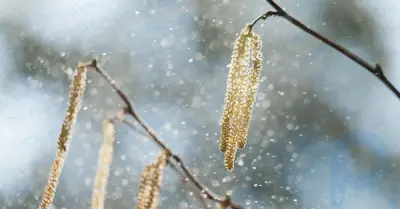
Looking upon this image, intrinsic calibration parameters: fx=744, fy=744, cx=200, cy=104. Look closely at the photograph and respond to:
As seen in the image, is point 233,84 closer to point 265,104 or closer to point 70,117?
point 70,117

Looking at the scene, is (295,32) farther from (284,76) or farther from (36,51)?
(36,51)

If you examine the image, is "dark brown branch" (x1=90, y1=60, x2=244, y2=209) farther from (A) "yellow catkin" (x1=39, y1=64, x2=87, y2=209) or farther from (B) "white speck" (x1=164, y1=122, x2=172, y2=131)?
(B) "white speck" (x1=164, y1=122, x2=172, y2=131)

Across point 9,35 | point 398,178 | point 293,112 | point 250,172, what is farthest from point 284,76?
point 9,35

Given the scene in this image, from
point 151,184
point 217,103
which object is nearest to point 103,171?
point 151,184

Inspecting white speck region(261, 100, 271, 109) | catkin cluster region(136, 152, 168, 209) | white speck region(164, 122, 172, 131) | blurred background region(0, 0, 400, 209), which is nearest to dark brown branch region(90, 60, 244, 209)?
catkin cluster region(136, 152, 168, 209)

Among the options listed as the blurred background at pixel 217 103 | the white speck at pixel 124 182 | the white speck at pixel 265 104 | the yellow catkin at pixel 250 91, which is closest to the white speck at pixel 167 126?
the blurred background at pixel 217 103
